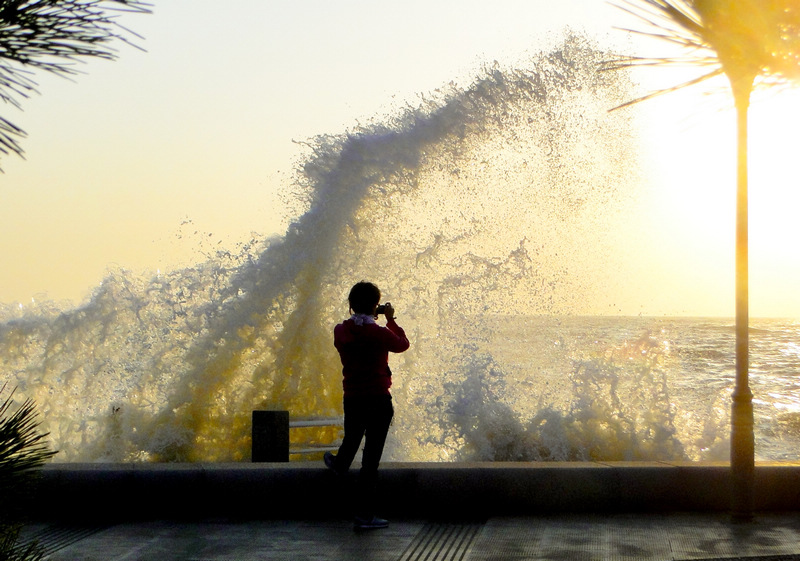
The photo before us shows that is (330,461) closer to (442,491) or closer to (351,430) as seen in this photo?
(351,430)

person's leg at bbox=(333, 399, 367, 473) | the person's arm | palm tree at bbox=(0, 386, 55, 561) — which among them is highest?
the person's arm

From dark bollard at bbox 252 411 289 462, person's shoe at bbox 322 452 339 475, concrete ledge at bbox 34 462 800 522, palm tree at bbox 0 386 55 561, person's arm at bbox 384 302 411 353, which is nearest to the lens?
palm tree at bbox 0 386 55 561

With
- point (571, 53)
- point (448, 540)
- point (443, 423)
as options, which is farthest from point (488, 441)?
point (571, 53)

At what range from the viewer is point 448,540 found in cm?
555

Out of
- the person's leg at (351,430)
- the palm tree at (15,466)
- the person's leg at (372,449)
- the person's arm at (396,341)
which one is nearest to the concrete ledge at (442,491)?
the person's leg at (351,430)

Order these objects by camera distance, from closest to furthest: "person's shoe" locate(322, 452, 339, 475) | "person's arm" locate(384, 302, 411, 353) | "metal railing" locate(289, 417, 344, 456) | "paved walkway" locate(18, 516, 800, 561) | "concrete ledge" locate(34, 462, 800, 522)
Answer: "paved walkway" locate(18, 516, 800, 561) < "person's arm" locate(384, 302, 411, 353) < "person's shoe" locate(322, 452, 339, 475) < "concrete ledge" locate(34, 462, 800, 522) < "metal railing" locate(289, 417, 344, 456)

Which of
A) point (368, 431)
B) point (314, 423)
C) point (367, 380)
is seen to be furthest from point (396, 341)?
point (314, 423)

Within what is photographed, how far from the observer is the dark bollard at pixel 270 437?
22.7ft

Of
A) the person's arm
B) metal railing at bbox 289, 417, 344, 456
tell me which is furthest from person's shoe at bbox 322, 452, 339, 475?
metal railing at bbox 289, 417, 344, 456

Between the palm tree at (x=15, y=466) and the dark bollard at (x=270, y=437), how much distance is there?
448 cm

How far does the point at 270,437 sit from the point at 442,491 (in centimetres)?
150

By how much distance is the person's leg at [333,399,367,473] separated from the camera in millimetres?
5773

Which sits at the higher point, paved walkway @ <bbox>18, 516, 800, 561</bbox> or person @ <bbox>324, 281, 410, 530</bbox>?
person @ <bbox>324, 281, 410, 530</bbox>

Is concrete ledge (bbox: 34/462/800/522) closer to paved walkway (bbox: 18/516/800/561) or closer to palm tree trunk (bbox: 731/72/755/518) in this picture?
paved walkway (bbox: 18/516/800/561)
